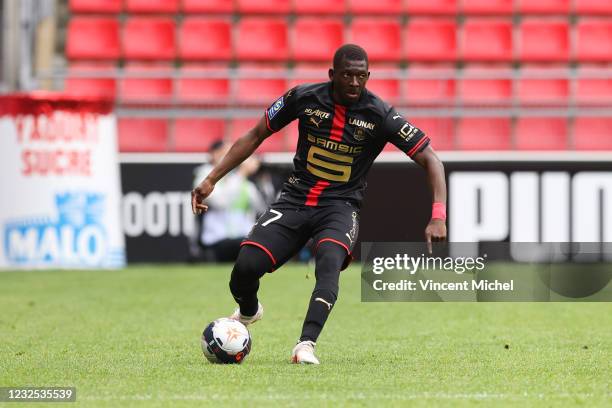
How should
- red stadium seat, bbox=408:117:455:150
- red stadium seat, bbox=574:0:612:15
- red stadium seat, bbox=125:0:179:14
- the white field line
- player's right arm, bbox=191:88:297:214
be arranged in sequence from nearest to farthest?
1. the white field line
2. player's right arm, bbox=191:88:297:214
3. red stadium seat, bbox=408:117:455:150
4. red stadium seat, bbox=125:0:179:14
5. red stadium seat, bbox=574:0:612:15

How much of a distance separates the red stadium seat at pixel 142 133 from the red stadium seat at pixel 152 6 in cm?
298

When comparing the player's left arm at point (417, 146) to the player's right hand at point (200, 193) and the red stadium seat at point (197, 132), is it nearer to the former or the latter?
the player's right hand at point (200, 193)

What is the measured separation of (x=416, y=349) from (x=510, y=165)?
310 inches

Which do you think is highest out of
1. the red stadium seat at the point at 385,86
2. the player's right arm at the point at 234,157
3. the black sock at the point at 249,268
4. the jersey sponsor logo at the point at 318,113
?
the jersey sponsor logo at the point at 318,113

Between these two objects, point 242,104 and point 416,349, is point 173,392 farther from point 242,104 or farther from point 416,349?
point 242,104

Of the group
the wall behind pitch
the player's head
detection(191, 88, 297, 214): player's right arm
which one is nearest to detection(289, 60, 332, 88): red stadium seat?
the wall behind pitch

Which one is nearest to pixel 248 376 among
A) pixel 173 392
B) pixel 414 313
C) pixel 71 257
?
pixel 173 392

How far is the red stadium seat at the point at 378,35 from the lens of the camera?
1834 cm

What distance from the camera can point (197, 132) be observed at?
16219mm

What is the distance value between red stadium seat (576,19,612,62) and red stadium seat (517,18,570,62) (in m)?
0.20

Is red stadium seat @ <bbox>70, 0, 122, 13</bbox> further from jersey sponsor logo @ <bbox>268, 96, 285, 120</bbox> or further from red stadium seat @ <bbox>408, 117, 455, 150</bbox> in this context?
jersey sponsor logo @ <bbox>268, 96, 285, 120</bbox>

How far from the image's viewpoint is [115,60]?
1808cm

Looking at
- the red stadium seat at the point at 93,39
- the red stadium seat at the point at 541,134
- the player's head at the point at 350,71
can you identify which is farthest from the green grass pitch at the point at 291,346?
the red stadium seat at the point at 93,39

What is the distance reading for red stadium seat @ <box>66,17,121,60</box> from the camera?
18062mm
